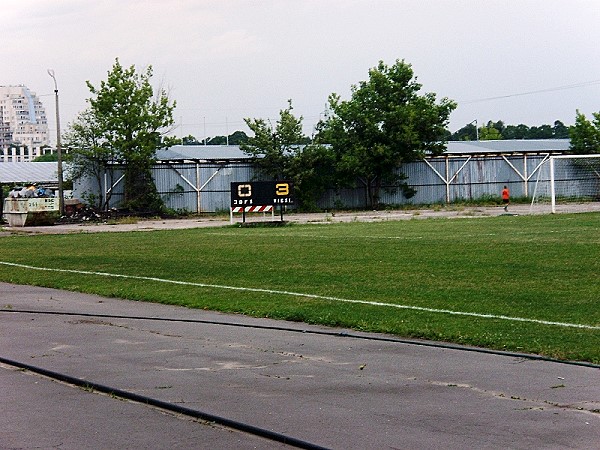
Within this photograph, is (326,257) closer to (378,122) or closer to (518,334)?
(518,334)

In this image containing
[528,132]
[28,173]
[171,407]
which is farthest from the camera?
[528,132]

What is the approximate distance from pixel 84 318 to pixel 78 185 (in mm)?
51008

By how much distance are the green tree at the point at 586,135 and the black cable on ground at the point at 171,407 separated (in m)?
65.2

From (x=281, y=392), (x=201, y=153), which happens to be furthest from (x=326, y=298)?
(x=201, y=153)

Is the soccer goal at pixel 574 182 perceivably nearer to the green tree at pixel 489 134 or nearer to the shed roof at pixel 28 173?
the shed roof at pixel 28 173

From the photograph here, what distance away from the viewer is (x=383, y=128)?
66750 millimetres

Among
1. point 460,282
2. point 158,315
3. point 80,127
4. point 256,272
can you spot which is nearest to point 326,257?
point 256,272

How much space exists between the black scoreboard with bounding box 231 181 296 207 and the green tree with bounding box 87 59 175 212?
17.5 metres

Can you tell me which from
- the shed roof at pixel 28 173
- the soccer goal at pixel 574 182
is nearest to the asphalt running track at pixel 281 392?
the soccer goal at pixel 574 182

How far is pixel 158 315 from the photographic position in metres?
15.0

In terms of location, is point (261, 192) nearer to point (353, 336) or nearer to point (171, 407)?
point (353, 336)

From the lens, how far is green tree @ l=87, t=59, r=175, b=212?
6309cm

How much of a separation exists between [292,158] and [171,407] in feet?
190

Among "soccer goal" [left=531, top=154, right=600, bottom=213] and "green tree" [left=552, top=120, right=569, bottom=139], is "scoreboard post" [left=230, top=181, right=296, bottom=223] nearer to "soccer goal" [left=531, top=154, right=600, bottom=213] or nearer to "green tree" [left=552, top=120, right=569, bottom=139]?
"soccer goal" [left=531, top=154, right=600, bottom=213]
